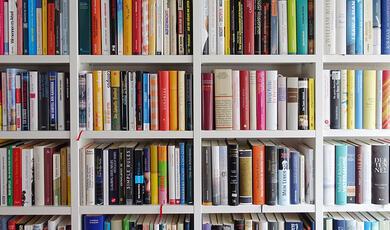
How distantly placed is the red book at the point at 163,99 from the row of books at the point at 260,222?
17.0 inches

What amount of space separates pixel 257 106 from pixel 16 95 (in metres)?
0.94

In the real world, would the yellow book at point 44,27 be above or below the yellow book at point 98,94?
above

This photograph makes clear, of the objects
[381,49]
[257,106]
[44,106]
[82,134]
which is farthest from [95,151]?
[381,49]

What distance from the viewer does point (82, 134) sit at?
4.59ft

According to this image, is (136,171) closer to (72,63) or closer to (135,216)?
(135,216)

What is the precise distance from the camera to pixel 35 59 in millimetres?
1384

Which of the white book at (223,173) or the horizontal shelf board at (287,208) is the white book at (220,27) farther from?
the horizontal shelf board at (287,208)

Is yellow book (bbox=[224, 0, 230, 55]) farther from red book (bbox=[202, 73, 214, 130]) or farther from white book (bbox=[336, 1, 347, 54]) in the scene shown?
white book (bbox=[336, 1, 347, 54])

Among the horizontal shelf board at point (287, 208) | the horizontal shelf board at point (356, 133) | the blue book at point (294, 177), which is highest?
the horizontal shelf board at point (356, 133)

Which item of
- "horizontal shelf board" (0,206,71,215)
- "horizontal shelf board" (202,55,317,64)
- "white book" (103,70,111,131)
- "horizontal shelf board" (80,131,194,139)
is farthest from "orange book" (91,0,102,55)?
"horizontal shelf board" (0,206,71,215)

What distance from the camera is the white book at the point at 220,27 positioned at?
140 cm

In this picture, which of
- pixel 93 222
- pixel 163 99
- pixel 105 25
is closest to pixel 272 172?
pixel 163 99

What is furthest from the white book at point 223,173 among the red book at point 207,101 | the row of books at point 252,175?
the red book at point 207,101

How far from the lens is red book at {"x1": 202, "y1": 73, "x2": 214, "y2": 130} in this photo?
1405mm
